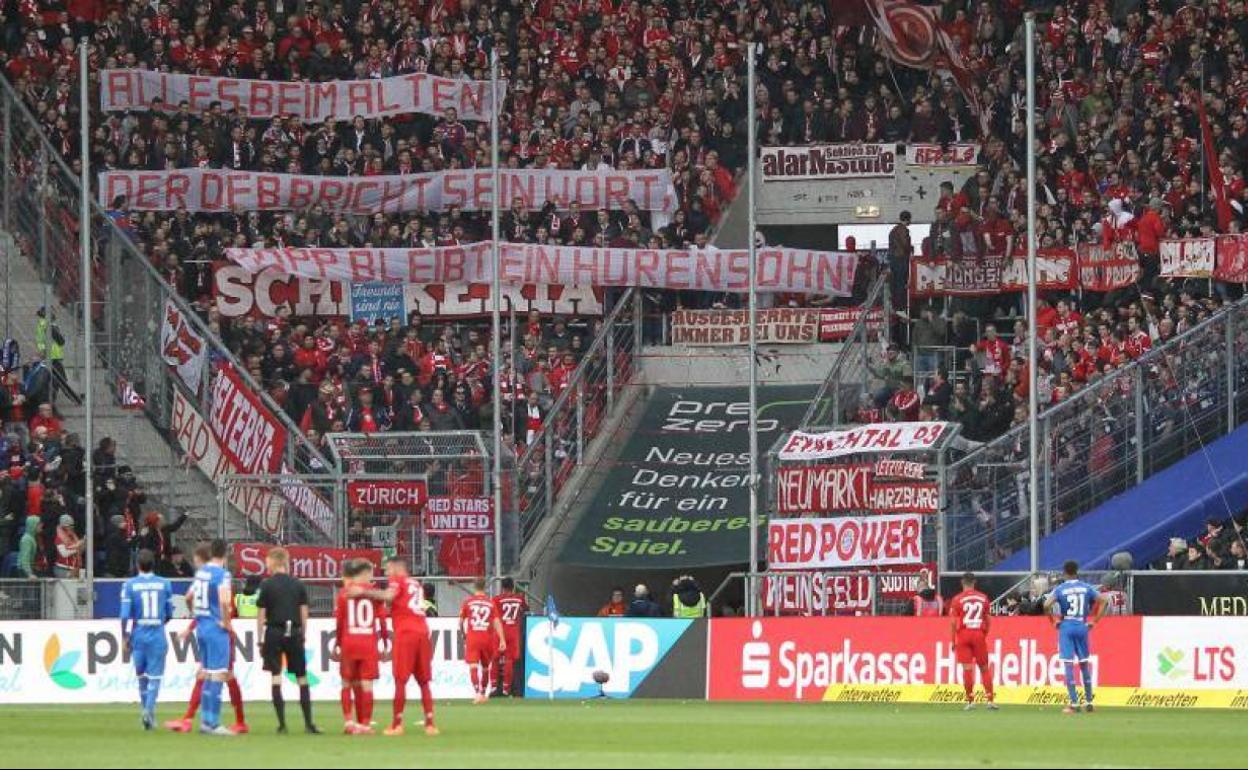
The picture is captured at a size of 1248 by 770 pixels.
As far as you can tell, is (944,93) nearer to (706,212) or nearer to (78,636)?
(706,212)

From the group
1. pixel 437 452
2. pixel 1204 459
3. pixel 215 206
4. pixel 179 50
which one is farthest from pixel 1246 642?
pixel 179 50

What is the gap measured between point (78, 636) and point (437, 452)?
7262 millimetres

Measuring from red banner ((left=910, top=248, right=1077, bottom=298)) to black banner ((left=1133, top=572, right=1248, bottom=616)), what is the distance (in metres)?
9.41

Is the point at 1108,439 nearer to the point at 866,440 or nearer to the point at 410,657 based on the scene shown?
the point at 866,440

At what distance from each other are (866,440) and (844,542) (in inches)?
74.2

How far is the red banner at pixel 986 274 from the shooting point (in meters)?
45.4

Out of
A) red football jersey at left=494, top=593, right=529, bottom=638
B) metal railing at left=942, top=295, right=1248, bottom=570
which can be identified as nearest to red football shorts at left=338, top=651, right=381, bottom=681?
red football jersey at left=494, top=593, right=529, bottom=638

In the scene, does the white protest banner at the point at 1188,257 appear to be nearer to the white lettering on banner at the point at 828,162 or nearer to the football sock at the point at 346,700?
the white lettering on banner at the point at 828,162

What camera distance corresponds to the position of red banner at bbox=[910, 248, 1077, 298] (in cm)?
4538

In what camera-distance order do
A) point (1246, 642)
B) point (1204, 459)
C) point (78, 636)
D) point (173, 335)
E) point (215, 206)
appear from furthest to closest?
point (215, 206) → point (173, 335) → point (1204, 459) → point (78, 636) → point (1246, 642)

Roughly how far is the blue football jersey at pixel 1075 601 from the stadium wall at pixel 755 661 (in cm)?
296

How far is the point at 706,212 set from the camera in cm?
5016

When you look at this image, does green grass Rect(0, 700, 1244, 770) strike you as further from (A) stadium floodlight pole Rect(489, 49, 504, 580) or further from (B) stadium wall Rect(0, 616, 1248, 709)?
(A) stadium floodlight pole Rect(489, 49, 504, 580)

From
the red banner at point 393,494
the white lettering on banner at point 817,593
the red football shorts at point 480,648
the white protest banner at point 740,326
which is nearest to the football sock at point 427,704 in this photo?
the red football shorts at point 480,648
